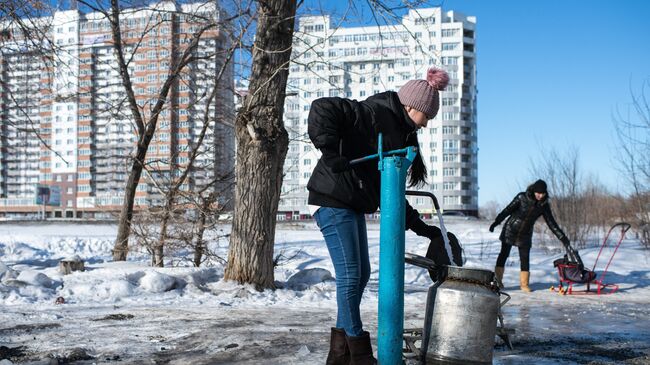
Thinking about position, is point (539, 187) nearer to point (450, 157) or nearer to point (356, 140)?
point (356, 140)

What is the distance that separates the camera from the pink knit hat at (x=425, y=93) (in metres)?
3.08

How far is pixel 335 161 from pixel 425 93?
2.26 ft

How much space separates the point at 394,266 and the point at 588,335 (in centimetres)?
286

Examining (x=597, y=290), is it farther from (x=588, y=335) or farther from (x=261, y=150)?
(x=261, y=150)

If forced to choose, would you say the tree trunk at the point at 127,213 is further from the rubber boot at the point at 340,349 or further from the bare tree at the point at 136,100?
the rubber boot at the point at 340,349

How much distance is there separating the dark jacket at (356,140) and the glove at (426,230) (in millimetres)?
289

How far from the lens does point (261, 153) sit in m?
6.67

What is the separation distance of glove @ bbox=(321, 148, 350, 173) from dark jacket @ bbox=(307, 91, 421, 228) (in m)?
0.05

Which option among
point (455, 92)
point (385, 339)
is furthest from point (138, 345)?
point (455, 92)

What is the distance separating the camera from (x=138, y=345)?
3.82 meters

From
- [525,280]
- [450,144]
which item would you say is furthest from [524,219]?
[450,144]

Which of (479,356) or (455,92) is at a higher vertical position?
(455,92)

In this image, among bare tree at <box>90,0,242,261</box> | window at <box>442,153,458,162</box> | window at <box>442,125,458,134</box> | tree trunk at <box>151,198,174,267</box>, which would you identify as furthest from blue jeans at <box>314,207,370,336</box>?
window at <box>442,125,458,134</box>

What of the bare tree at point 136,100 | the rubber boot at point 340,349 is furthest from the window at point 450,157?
the rubber boot at point 340,349
